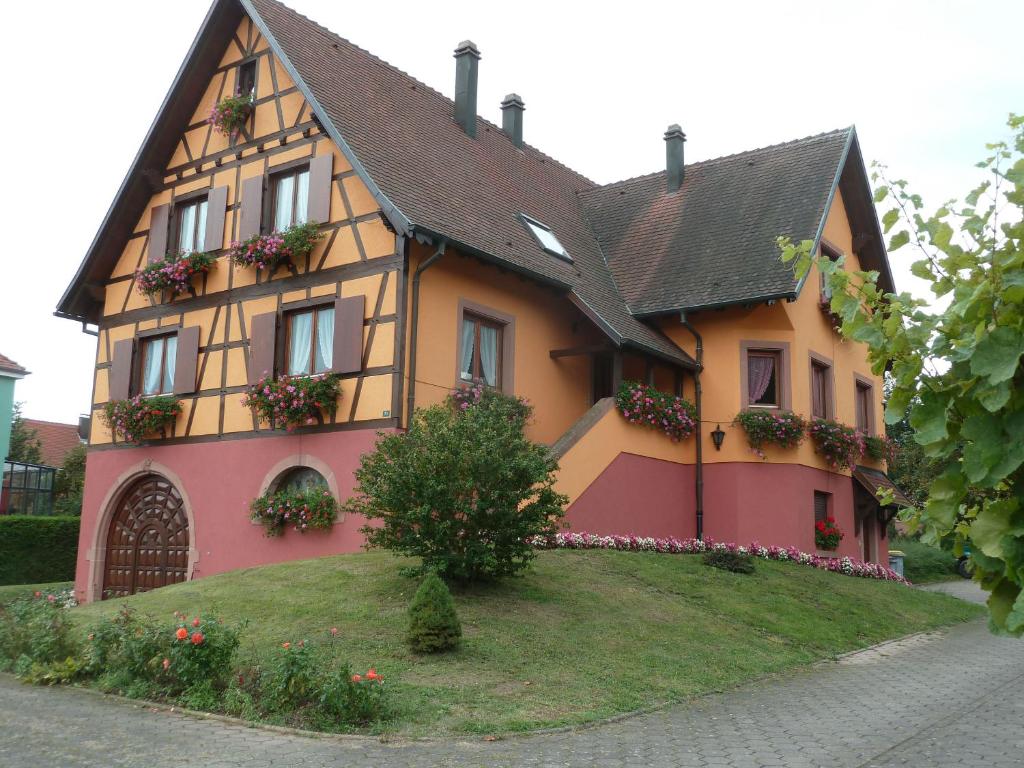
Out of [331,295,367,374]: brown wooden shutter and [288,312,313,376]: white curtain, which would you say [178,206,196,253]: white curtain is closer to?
[288,312,313,376]: white curtain

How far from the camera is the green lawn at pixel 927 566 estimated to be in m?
29.7

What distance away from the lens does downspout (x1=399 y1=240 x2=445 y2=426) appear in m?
14.8

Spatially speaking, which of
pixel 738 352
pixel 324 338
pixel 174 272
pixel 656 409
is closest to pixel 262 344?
pixel 324 338

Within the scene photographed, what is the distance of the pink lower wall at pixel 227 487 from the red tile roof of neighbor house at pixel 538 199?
3.57 meters

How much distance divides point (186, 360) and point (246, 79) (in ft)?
17.3

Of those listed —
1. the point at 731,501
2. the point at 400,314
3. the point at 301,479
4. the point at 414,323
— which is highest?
the point at 400,314

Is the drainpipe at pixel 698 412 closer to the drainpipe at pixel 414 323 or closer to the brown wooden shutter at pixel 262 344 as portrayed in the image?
the drainpipe at pixel 414 323

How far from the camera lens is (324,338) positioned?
16250 millimetres

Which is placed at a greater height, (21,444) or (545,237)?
(545,237)

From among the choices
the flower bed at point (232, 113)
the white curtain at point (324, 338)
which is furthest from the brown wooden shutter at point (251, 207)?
the white curtain at point (324, 338)

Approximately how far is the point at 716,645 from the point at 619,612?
3.77 feet

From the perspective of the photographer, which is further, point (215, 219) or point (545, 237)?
point (545, 237)

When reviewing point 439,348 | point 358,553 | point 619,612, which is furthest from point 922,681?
point 439,348

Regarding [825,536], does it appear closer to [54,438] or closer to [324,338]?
[324,338]
